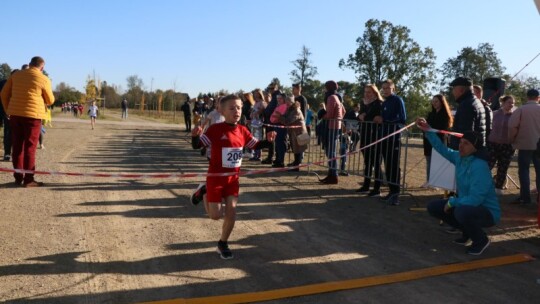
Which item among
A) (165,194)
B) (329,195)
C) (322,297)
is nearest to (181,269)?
(322,297)

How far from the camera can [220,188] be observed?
4781 millimetres

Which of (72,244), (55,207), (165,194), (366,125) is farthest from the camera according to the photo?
(366,125)

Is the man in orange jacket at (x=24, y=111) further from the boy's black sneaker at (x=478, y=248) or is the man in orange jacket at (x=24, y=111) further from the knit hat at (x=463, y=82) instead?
the boy's black sneaker at (x=478, y=248)

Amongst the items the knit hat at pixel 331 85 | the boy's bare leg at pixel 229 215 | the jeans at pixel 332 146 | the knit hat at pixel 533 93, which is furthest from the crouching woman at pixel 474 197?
the knit hat at pixel 331 85

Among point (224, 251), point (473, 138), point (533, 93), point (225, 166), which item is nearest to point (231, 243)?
point (224, 251)

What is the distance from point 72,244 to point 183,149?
11175 mm

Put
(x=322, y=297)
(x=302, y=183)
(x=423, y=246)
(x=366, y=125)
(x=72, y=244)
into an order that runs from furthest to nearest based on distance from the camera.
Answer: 1. (x=302, y=183)
2. (x=366, y=125)
3. (x=423, y=246)
4. (x=72, y=244)
5. (x=322, y=297)

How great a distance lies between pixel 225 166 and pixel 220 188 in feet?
0.83

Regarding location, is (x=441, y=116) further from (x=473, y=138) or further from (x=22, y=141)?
(x=22, y=141)

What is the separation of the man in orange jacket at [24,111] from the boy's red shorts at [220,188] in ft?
15.6

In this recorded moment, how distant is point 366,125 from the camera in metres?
8.88

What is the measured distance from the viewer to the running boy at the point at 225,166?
15.7 ft

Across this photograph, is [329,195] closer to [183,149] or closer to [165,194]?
[165,194]

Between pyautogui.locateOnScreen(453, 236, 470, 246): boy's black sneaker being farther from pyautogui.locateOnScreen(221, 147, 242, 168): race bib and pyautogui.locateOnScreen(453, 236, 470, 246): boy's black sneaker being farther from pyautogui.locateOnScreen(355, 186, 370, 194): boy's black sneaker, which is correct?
pyautogui.locateOnScreen(355, 186, 370, 194): boy's black sneaker
